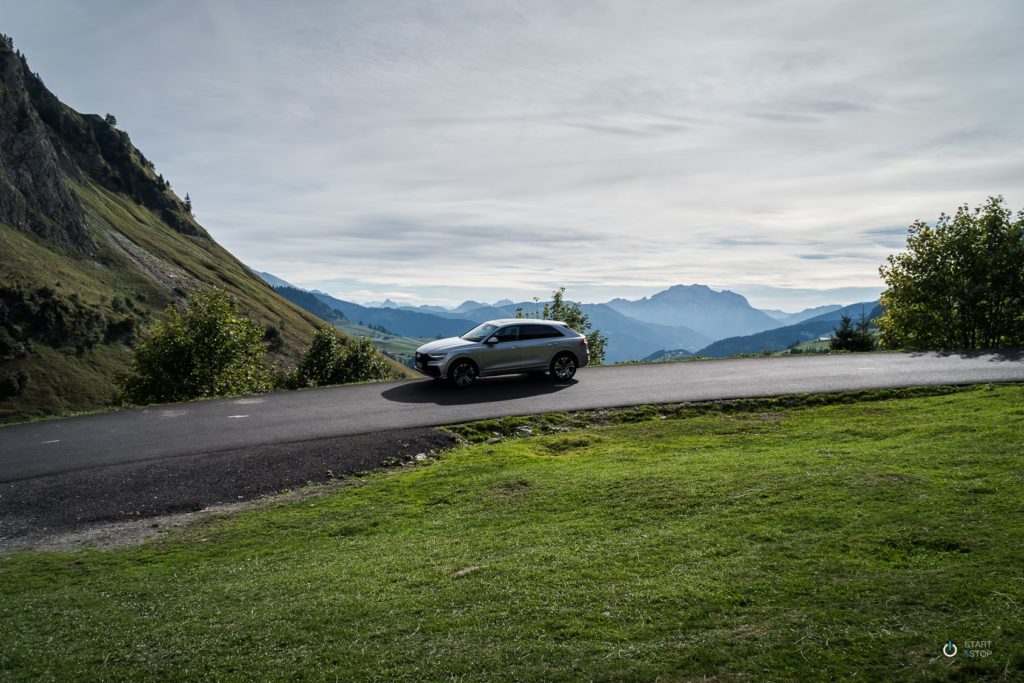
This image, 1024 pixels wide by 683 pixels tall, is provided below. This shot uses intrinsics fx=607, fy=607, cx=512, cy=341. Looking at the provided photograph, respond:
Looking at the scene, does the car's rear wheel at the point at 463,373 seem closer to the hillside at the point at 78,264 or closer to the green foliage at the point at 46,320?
the hillside at the point at 78,264

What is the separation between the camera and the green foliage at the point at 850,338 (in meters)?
44.9

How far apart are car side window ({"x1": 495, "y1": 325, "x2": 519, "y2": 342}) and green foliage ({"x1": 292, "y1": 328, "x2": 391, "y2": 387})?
3939 cm

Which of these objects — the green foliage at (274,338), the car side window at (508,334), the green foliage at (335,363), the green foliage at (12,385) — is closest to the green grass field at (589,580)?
the car side window at (508,334)

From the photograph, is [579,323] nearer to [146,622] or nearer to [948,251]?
[948,251]

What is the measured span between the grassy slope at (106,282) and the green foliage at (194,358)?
924 inches

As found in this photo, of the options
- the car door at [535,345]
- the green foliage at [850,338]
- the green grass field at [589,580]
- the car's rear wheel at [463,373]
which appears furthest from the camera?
the green foliage at [850,338]

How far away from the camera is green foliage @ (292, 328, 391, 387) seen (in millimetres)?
58344

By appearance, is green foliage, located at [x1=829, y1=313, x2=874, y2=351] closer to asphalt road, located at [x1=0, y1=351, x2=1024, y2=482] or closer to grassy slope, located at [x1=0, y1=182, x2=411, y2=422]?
asphalt road, located at [x1=0, y1=351, x2=1024, y2=482]

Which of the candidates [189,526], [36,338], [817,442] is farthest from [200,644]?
[36,338]

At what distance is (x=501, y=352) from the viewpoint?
20.5m

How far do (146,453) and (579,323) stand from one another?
5545cm

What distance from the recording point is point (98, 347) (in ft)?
335

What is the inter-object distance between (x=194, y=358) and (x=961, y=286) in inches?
1836

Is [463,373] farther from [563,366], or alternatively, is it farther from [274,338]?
[274,338]
